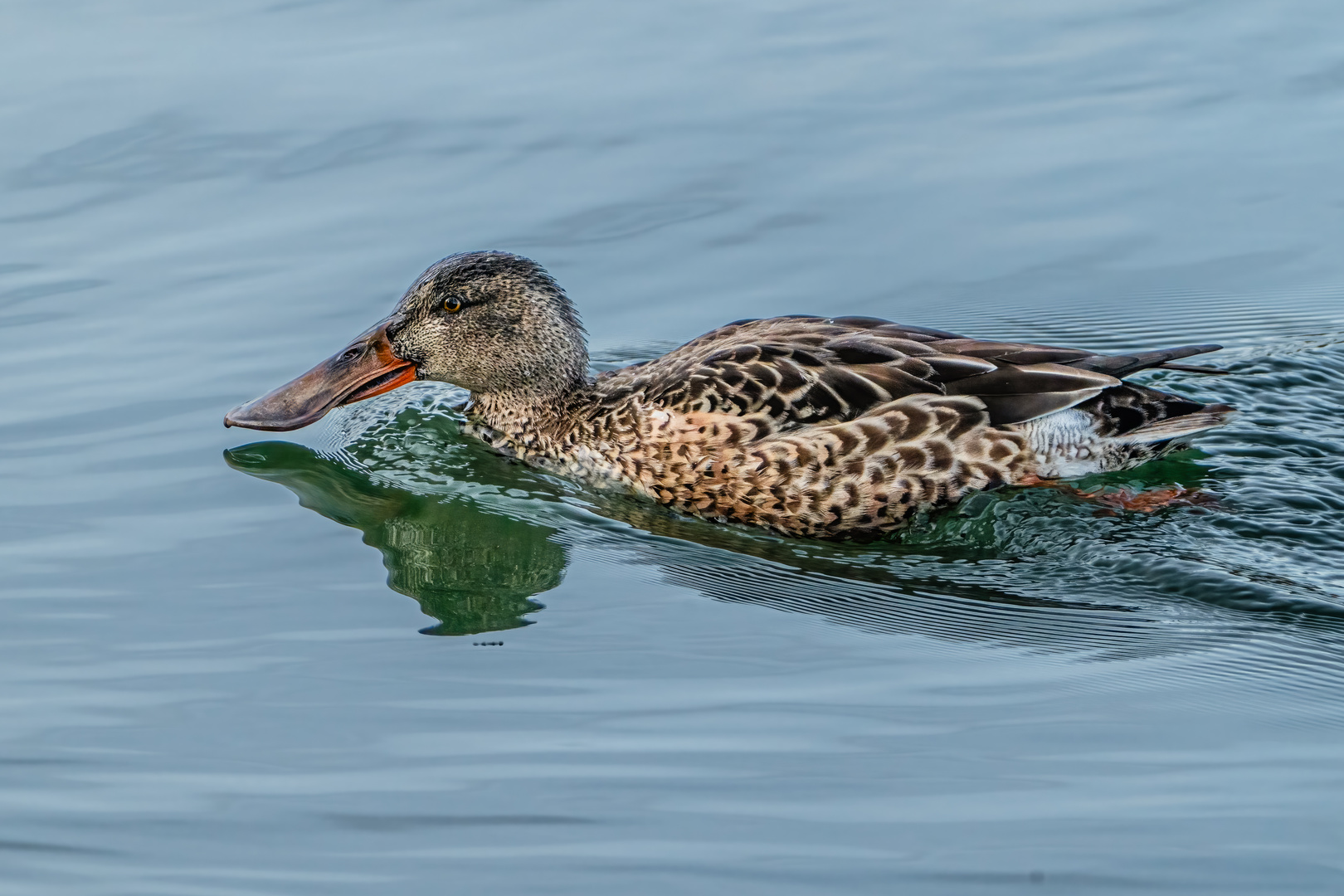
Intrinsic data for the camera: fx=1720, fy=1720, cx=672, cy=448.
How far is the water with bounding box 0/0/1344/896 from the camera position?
5629 mm

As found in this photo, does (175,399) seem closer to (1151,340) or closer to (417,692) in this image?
(417,692)

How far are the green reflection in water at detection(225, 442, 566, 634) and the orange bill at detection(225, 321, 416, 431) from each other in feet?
0.88

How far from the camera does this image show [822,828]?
5.51 m

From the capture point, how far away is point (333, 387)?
912 cm

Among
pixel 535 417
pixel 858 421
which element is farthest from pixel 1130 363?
pixel 535 417

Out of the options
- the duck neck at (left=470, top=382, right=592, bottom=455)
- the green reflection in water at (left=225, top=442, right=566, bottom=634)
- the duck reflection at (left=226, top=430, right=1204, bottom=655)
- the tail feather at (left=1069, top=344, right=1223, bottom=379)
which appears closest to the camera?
the duck reflection at (left=226, top=430, right=1204, bottom=655)

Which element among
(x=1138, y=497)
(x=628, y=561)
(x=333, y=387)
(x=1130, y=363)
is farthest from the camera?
(x=333, y=387)

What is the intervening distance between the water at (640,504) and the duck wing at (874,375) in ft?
1.77

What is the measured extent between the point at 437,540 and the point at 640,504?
3.31 ft

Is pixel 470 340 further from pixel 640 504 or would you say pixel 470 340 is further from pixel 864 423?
pixel 864 423

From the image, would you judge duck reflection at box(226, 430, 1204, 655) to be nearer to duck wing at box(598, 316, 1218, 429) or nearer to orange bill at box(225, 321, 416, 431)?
orange bill at box(225, 321, 416, 431)

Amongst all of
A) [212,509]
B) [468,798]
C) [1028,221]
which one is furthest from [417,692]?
[1028,221]

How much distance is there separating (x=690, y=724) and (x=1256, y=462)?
3.63 metres

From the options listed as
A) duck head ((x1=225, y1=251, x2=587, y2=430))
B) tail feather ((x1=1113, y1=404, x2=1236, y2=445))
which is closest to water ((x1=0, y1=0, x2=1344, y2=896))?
tail feather ((x1=1113, y1=404, x2=1236, y2=445))
